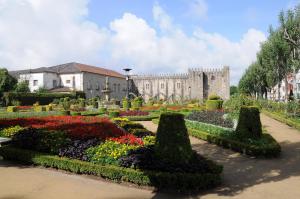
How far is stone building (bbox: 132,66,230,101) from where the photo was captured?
184 ft

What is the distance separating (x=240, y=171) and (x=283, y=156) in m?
2.46

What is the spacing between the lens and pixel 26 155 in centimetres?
875

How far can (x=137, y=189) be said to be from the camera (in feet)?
21.8

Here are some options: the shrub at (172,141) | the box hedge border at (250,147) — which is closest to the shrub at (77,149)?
the shrub at (172,141)

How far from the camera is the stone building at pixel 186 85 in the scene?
184ft

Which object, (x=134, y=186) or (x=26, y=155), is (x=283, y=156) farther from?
(x=26, y=155)

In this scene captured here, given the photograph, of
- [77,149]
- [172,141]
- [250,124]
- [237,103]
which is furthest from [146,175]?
[237,103]

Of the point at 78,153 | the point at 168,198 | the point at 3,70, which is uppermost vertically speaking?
the point at 3,70

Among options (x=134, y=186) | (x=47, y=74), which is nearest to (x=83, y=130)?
(x=134, y=186)

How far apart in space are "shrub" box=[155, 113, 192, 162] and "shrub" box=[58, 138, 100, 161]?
75.7 inches

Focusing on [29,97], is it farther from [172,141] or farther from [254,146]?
[172,141]

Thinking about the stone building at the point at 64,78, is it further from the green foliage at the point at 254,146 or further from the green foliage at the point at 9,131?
the green foliage at the point at 254,146

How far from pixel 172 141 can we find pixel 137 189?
121cm

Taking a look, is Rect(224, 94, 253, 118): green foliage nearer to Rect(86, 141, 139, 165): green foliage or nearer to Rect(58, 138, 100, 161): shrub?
Rect(86, 141, 139, 165): green foliage
